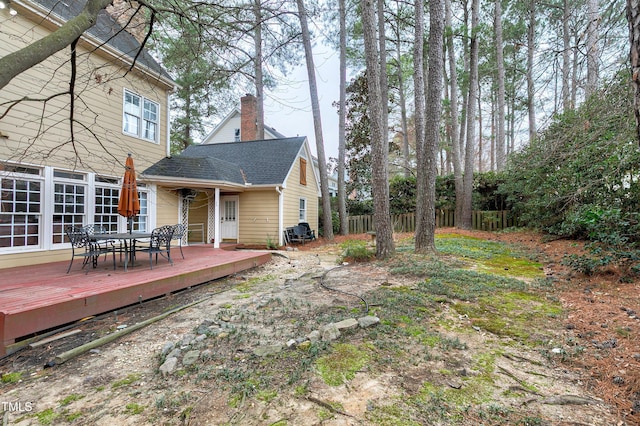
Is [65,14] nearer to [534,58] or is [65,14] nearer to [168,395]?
[168,395]

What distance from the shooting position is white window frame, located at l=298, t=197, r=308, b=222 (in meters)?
13.4

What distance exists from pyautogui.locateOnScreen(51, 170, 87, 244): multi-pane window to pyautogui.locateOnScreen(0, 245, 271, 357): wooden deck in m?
0.80

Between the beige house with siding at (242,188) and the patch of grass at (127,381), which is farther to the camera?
the beige house with siding at (242,188)

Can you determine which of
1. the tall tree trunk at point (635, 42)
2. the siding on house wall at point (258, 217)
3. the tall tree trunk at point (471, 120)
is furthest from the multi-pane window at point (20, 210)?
the tall tree trunk at point (471, 120)

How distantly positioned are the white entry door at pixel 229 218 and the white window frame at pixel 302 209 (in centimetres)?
298

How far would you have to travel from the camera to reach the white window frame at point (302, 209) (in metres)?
13.4

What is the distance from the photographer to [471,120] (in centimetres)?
1166

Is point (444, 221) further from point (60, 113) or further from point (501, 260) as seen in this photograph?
point (60, 113)

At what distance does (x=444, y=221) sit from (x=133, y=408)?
1408 centimetres

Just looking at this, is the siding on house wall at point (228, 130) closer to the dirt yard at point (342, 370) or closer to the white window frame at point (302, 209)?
the white window frame at point (302, 209)

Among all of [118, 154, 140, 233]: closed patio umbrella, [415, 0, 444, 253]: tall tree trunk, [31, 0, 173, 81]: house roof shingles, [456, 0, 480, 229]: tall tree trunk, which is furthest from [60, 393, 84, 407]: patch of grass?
[456, 0, 480, 229]: tall tree trunk

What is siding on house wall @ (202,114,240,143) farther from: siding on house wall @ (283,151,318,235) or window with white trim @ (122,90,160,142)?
window with white trim @ (122,90,160,142)

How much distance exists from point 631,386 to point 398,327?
1.65 m
